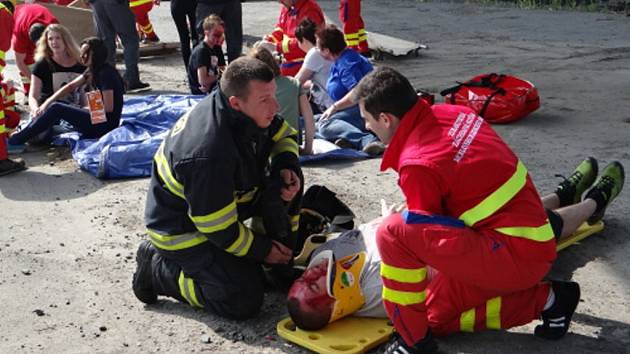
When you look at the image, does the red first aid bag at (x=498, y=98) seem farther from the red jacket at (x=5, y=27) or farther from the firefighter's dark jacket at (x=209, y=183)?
the red jacket at (x=5, y=27)

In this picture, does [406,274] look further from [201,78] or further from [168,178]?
[201,78]

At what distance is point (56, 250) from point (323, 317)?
2156 millimetres

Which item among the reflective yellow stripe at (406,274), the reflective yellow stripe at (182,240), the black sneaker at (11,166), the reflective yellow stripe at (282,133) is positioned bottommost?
the black sneaker at (11,166)

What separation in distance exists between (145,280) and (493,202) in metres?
1.93

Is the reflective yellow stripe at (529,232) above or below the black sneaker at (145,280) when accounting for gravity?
above

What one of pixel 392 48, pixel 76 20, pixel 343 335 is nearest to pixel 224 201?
pixel 343 335

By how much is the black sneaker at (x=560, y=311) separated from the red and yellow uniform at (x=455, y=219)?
203 millimetres

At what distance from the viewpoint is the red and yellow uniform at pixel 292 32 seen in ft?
28.6

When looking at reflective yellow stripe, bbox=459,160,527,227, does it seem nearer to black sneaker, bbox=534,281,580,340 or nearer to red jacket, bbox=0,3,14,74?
black sneaker, bbox=534,281,580,340

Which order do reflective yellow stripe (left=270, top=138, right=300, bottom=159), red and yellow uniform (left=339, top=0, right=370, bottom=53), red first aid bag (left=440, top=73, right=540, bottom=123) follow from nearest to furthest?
reflective yellow stripe (left=270, top=138, right=300, bottom=159) → red first aid bag (left=440, top=73, right=540, bottom=123) → red and yellow uniform (left=339, top=0, right=370, bottom=53)

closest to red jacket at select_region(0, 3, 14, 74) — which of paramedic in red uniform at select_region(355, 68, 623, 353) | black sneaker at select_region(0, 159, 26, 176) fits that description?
black sneaker at select_region(0, 159, 26, 176)

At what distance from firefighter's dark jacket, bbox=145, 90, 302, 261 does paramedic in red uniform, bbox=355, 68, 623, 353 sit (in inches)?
27.7

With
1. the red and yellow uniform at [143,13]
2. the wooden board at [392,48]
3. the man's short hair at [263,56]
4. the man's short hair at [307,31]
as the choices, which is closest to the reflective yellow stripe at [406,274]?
the man's short hair at [263,56]

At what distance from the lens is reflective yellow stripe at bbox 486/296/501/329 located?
3.65 meters
